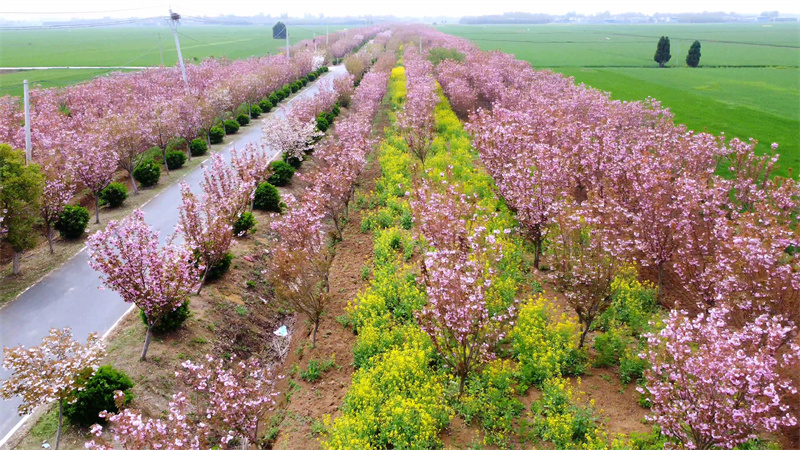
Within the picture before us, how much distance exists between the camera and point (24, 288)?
11.9m

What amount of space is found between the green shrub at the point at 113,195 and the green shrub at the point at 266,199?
4.90 m

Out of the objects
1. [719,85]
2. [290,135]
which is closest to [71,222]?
[290,135]

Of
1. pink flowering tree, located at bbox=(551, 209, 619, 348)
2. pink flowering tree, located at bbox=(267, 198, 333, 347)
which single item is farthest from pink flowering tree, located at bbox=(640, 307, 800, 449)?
pink flowering tree, located at bbox=(267, 198, 333, 347)

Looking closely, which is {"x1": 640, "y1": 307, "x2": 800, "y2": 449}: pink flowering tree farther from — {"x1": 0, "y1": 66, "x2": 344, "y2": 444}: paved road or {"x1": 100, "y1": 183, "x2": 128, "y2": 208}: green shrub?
{"x1": 100, "y1": 183, "x2": 128, "y2": 208}: green shrub

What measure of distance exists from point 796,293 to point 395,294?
7508 millimetres

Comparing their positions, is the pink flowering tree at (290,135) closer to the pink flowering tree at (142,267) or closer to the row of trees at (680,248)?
the row of trees at (680,248)

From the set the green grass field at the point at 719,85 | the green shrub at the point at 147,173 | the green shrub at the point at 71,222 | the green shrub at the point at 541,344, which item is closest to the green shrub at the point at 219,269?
the green shrub at the point at 71,222

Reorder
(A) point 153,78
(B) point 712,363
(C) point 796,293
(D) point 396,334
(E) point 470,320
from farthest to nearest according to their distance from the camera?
(A) point 153,78 < (D) point 396,334 < (C) point 796,293 < (E) point 470,320 < (B) point 712,363

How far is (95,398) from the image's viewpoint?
7816 millimetres

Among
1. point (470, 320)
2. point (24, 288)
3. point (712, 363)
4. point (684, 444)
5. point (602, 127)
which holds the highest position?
point (602, 127)

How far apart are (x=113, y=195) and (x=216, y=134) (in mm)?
9470

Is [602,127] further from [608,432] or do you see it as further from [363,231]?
[608,432]

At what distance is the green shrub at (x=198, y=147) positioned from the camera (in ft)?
75.8

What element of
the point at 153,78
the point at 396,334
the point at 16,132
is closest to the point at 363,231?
the point at 396,334
